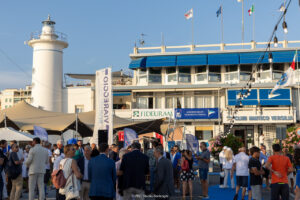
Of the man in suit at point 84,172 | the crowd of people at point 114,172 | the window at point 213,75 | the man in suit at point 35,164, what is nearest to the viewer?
the crowd of people at point 114,172

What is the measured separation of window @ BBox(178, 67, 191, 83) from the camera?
4000 centimetres

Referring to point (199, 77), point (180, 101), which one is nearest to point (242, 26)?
point (199, 77)

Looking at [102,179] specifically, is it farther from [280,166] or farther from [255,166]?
[255,166]

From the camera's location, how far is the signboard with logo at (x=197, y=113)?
3781 centimetres

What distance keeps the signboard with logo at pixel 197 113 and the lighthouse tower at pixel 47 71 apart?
43.7ft

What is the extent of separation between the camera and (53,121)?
2181cm

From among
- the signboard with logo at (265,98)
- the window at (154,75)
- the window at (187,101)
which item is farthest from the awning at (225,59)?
the window at (154,75)

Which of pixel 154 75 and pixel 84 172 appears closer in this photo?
pixel 84 172

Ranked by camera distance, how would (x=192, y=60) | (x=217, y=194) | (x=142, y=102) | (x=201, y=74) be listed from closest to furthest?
1. (x=217, y=194)
2. (x=192, y=60)
3. (x=201, y=74)
4. (x=142, y=102)

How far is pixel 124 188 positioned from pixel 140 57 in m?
33.7

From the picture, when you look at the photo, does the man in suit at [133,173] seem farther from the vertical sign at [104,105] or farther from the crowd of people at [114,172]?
the vertical sign at [104,105]

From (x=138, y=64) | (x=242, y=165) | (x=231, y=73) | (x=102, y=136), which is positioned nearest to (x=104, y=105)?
(x=102, y=136)

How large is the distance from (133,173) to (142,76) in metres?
33.1

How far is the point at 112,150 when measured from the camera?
1203 cm
